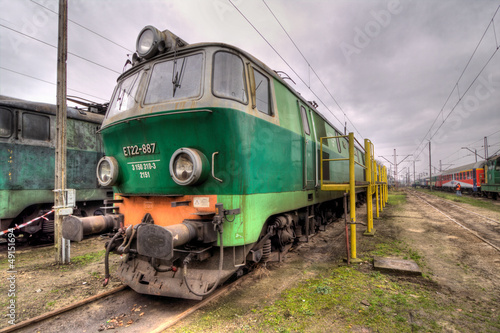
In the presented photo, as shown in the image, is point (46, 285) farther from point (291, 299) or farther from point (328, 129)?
point (328, 129)

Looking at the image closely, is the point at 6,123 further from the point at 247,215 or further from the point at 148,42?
the point at 247,215

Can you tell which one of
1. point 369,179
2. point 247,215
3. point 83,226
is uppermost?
point 369,179

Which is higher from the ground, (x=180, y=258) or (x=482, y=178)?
(x=482, y=178)

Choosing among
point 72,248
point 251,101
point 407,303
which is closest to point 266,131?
→ point 251,101

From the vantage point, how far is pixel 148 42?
4191 mm

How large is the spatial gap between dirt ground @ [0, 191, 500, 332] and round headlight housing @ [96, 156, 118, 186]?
169 centimetres

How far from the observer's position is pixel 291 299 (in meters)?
3.80

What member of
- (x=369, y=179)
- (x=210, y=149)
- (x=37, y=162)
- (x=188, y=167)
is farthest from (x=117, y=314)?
(x=369, y=179)

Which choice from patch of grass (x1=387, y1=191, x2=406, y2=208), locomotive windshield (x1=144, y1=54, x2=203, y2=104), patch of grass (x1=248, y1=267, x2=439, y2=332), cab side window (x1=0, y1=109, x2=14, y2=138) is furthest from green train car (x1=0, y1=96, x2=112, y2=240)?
patch of grass (x1=387, y1=191, x2=406, y2=208)

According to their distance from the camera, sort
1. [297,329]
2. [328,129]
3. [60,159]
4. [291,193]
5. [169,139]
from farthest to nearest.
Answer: [328,129] < [60,159] < [291,193] < [169,139] < [297,329]

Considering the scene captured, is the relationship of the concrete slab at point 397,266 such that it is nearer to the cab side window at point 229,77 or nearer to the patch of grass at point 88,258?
the cab side window at point 229,77

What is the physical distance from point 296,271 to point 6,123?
24.9 ft

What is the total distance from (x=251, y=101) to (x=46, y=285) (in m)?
4.50

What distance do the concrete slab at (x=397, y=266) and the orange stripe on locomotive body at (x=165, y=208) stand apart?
3.46m
